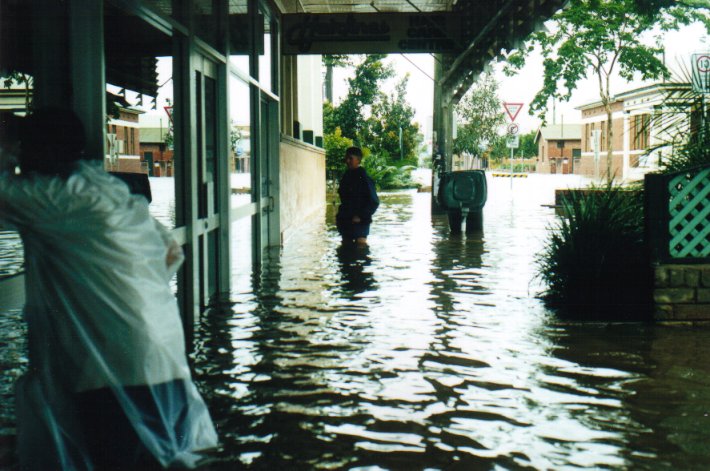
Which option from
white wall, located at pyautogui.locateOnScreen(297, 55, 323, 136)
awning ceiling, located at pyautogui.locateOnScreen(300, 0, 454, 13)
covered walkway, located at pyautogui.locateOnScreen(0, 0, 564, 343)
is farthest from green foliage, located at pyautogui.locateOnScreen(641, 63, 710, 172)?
white wall, located at pyautogui.locateOnScreen(297, 55, 323, 136)

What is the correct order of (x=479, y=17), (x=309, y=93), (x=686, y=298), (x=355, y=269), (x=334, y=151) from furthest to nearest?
(x=334, y=151)
(x=309, y=93)
(x=479, y=17)
(x=355, y=269)
(x=686, y=298)

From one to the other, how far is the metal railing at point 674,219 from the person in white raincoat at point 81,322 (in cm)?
557

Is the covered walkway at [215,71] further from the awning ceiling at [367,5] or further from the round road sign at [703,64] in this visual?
the round road sign at [703,64]

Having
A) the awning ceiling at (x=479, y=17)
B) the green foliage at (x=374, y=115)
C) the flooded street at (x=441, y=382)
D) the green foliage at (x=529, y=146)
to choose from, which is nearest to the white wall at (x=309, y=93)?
the awning ceiling at (x=479, y=17)

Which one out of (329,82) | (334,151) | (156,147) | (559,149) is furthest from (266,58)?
(559,149)

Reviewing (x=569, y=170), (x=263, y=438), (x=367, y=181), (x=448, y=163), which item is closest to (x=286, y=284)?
(x=367, y=181)

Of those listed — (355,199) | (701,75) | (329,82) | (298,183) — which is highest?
(329,82)

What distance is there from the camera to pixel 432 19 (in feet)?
48.0

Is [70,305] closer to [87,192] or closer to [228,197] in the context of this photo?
[87,192]

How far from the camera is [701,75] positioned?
335 inches

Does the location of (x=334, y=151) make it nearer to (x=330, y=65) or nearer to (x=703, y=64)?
(x=330, y=65)

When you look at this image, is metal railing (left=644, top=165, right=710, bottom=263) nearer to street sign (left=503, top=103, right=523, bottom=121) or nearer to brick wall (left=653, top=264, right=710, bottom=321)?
brick wall (left=653, top=264, right=710, bottom=321)

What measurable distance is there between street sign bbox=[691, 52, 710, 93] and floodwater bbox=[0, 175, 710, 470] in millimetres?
2459

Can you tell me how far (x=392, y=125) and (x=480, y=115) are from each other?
15667 mm
